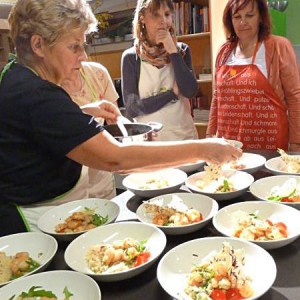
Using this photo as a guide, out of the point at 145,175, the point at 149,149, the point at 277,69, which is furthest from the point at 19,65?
the point at 277,69

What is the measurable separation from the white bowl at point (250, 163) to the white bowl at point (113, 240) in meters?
Answer: 0.59

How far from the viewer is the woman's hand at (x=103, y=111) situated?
1.48 meters

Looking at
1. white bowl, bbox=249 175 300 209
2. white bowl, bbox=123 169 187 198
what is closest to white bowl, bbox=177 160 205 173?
white bowl, bbox=123 169 187 198

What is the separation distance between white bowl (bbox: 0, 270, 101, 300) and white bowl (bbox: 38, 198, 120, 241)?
0.21 meters

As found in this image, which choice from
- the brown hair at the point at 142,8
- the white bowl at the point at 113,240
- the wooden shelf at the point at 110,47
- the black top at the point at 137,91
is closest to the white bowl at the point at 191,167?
the white bowl at the point at 113,240

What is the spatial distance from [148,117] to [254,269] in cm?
147

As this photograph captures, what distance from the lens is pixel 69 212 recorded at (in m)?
1.20

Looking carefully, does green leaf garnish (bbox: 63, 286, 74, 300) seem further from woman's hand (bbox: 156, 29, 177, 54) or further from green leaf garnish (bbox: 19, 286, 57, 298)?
woman's hand (bbox: 156, 29, 177, 54)

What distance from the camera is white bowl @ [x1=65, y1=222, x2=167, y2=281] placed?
31.8 inches

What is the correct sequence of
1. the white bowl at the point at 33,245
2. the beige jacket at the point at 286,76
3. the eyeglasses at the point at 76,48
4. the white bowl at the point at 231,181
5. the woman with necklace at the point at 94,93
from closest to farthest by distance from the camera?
1. the white bowl at the point at 33,245
2. the eyeglasses at the point at 76,48
3. the white bowl at the point at 231,181
4. the woman with necklace at the point at 94,93
5. the beige jacket at the point at 286,76

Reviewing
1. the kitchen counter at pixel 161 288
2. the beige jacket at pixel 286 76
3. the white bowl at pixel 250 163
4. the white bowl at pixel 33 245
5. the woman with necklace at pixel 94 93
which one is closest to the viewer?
the kitchen counter at pixel 161 288

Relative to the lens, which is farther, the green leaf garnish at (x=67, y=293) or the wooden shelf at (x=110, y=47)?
the wooden shelf at (x=110, y=47)

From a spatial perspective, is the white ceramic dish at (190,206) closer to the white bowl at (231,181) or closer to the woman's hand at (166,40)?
the white bowl at (231,181)

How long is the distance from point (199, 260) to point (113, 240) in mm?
269
